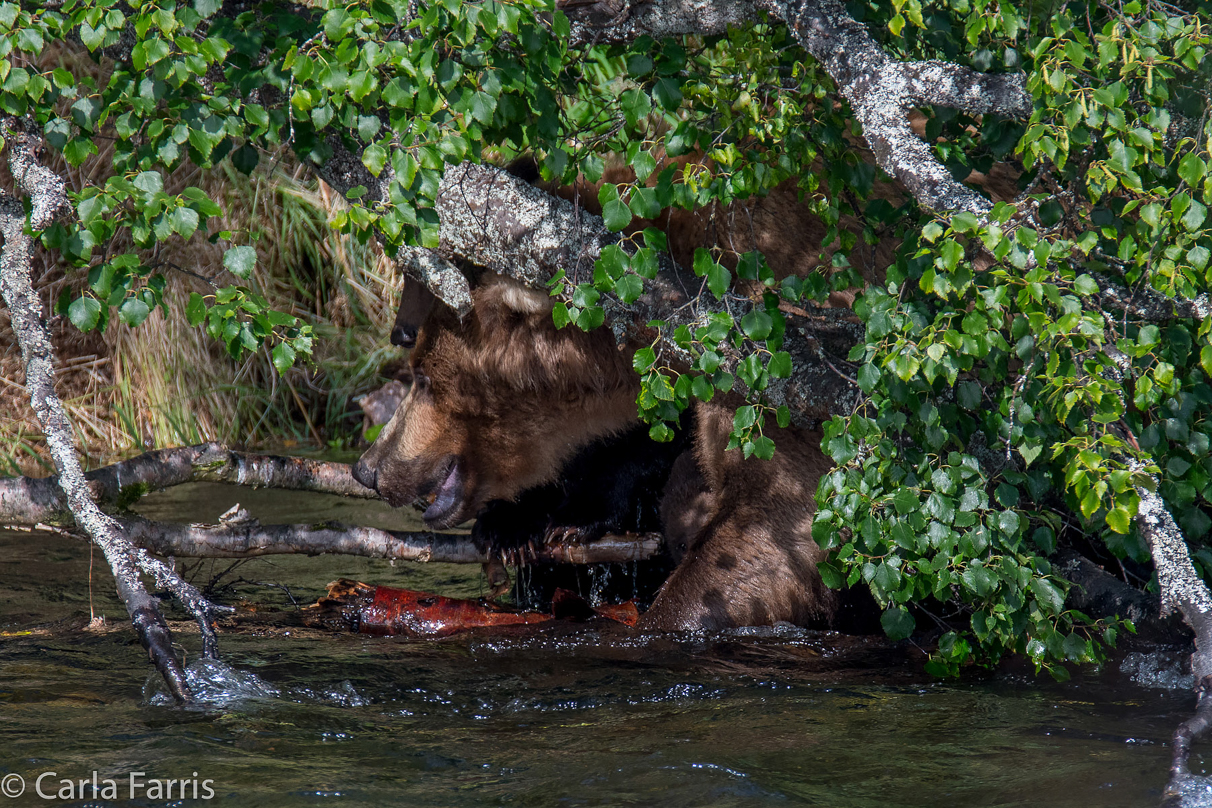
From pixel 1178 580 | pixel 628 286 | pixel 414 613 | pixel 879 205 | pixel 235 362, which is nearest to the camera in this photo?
pixel 1178 580

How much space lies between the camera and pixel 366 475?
4484 millimetres

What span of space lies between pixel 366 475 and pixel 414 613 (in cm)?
66

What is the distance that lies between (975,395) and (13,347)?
7628mm

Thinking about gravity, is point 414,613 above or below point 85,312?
below

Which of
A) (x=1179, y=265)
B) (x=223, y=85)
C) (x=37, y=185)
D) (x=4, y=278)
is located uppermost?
(x=223, y=85)

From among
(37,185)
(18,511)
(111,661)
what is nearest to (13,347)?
(18,511)

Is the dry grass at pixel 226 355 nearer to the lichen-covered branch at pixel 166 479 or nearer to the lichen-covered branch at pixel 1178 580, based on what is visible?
the lichen-covered branch at pixel 166 479

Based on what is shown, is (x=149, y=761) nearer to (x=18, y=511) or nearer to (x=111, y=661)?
(x=111, y=661)

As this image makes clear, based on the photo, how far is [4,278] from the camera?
2.81 meters

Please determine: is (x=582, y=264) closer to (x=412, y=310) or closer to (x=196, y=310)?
(x=196, y=310)

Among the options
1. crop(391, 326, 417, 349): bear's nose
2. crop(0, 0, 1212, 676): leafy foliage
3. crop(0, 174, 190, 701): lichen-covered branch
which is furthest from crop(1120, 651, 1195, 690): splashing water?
crop(391, 326, 417, 349): bear's nose

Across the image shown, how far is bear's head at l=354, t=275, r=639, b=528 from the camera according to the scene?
408cm

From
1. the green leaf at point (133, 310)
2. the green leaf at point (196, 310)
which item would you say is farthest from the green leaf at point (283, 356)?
the green leaf at point (133, 310)

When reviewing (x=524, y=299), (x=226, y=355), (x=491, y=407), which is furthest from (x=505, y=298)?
→ (x=226, y=355)
